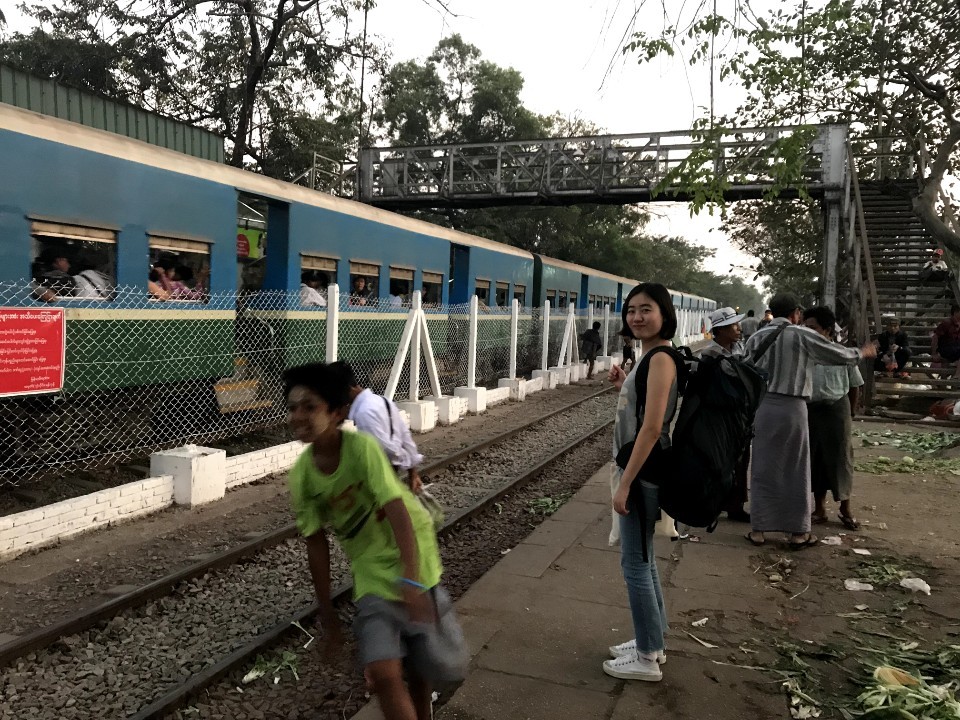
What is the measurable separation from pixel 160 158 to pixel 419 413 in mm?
4354

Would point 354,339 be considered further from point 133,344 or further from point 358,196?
point 358,196

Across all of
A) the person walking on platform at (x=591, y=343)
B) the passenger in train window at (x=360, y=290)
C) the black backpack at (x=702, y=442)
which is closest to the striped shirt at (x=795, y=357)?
the black backpack at (x=702, y=442)

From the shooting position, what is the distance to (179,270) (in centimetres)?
761

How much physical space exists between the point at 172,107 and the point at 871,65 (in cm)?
2020

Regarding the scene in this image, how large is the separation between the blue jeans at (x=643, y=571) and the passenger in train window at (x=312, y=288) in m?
6.55

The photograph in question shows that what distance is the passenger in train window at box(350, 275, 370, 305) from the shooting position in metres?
10.1

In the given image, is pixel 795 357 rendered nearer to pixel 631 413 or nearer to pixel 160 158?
pixel 631 413

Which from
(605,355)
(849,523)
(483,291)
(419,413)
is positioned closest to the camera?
(849,523)

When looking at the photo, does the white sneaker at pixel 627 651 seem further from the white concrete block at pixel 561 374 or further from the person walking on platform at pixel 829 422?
the white concrete block at pixel 561 374

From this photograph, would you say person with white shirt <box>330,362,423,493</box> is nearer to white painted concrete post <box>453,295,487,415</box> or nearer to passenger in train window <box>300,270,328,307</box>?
passenger in train window <box>300,270,328,307</box>

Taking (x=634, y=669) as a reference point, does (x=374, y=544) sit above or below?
above

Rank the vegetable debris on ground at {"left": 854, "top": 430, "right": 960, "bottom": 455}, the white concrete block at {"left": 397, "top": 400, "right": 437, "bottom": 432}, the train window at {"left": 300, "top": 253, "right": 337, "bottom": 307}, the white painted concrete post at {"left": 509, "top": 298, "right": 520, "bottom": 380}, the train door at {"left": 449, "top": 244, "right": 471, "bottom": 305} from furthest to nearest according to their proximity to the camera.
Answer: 1. the train door at {"left": 449, "top": 244, "right": 471, "bottom": 305}
2. the white painted concrete post at {"left": 509, "top": 298, "right": 520, "bottom": 380}
3. the white concrete block at {"left": 397, "top": 400, "right": 437, "bottom": 432}
4. the train window at {"left": 300, "top": 253, "right": 337, "bottom": 307}
5. the vegetable debris on ground at {"left": 854, "top": 430, "right": 960, "bottom": 455}

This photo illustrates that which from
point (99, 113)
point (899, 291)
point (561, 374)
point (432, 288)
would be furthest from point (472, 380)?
point (899, 291)

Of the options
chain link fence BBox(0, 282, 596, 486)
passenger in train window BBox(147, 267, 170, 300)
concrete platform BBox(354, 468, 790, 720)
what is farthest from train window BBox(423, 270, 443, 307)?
concrete platform BBox(354, 468, 790, 720)
